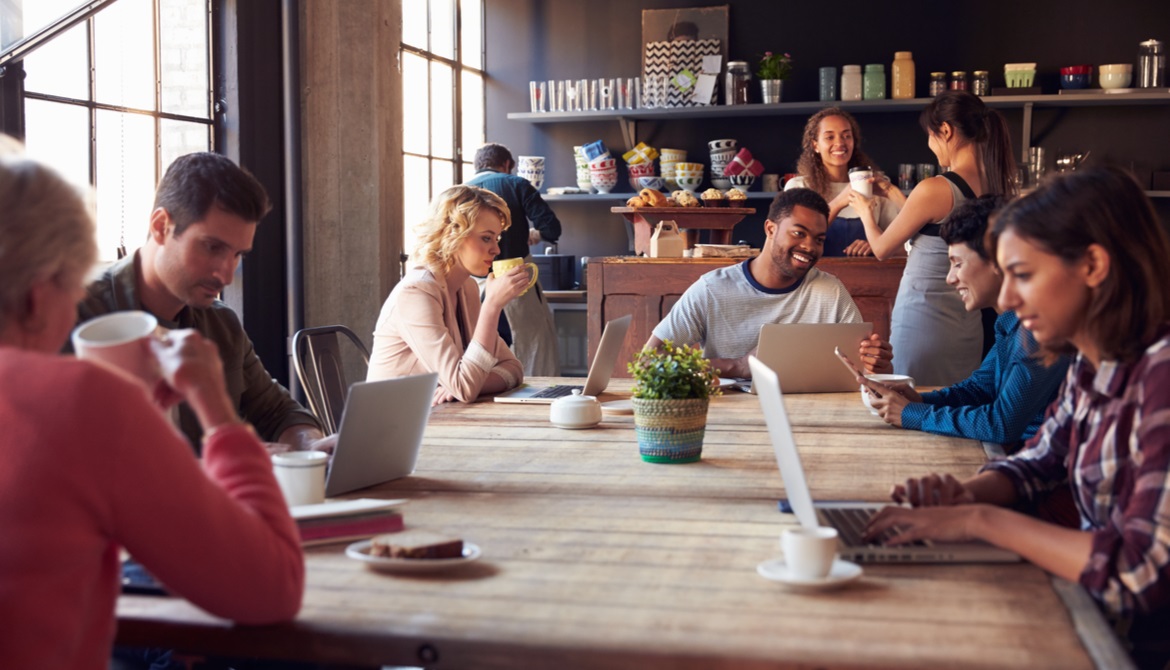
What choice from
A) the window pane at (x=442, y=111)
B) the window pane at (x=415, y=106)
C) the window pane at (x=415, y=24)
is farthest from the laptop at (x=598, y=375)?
the window pane at (x=442, y=111)

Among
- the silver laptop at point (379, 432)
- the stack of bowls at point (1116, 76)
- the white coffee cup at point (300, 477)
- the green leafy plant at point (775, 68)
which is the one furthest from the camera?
the green leafy plant at point (775, 68)

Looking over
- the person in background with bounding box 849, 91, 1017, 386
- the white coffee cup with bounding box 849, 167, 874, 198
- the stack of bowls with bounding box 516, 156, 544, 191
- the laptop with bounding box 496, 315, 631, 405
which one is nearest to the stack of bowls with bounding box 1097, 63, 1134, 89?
the white coffee cup with bounding box 849, 167, 874, 198

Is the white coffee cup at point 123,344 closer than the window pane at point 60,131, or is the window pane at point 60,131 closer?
the white coffee cup at point 123,344

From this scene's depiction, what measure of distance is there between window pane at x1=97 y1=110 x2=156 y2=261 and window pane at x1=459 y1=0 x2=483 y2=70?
3.27 m

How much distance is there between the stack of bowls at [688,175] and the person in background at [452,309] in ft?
12.0

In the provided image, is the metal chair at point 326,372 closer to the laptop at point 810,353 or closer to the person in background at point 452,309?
the person in background at point 452,309

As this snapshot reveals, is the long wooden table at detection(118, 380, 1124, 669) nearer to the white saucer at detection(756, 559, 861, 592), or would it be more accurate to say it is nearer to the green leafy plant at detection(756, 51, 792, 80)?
the white saucer at detection(756, 559, 861, 592)

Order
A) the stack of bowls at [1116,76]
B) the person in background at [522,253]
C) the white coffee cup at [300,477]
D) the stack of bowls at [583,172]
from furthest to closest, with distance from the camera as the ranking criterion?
1. the stack of bowls at [583,172]
2. the stack of bowls at [1116,76]
3. the person in background at [522,253]
4. the white coffee cup at [300,477]

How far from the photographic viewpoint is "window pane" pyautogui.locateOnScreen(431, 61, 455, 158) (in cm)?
670

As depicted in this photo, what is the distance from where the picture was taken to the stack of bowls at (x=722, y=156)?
23.6 ft

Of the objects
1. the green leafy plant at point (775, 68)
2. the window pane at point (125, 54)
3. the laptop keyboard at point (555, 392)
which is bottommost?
the laptop keyboard at point (555, 392)

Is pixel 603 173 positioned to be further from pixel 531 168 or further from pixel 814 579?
pixel 814 579

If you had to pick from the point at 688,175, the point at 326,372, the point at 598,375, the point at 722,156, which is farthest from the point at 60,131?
the point at 722,156

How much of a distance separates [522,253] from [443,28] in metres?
1.64
